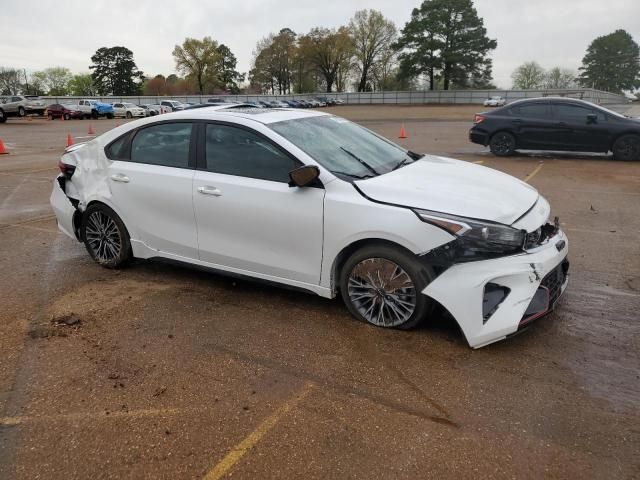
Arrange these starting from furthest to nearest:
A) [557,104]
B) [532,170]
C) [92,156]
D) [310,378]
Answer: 1. [557,104]
2. [532,170]
3. [92,156]
4. [310,378]

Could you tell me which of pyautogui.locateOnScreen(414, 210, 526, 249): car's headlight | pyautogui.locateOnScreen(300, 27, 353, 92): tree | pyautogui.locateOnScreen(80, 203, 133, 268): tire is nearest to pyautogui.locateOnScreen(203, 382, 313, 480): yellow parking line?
pyautogui.locateOnScreen(414, 210, 526, 249): car's headlight

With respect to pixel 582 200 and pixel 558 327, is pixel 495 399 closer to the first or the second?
pixel 558 327

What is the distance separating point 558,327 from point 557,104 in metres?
10.6

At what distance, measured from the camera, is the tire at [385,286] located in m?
3.59

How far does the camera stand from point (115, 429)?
280 centimetres

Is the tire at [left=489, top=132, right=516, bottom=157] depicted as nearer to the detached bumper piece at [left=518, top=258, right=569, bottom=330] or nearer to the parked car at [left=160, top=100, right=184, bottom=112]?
the detached bumper piece at [left=518, top=258, right=569, bottom=330]

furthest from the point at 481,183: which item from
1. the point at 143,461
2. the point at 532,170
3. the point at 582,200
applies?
the point at 532,170

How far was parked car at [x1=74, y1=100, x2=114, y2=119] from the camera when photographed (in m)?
43.9

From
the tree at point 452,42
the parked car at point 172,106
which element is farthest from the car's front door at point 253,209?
the tree at point 452,42

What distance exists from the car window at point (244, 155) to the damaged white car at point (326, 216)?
0.01 metres

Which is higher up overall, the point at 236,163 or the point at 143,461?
the point at 236,163

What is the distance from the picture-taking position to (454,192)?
377 centimetres

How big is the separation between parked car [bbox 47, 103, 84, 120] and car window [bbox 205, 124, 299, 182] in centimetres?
4466

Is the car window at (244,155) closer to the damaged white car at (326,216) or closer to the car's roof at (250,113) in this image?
the damaged white car at (326,216)
